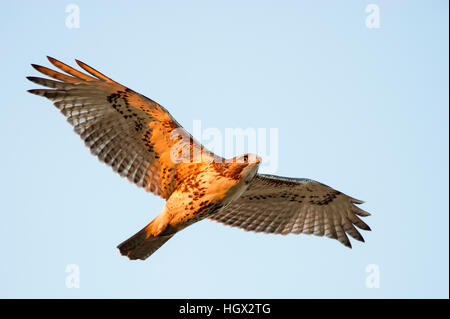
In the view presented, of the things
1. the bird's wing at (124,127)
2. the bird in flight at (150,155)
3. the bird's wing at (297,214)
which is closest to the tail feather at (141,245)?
the bird in flight at (150,155)

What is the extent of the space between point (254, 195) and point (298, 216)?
0.95 meters

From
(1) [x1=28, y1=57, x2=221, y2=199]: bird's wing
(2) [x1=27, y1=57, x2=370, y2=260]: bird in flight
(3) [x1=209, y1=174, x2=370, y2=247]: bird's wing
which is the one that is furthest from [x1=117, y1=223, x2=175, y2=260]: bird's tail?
(3) [x1=209, y1=174, x2=370, y2=247]: bird's wing

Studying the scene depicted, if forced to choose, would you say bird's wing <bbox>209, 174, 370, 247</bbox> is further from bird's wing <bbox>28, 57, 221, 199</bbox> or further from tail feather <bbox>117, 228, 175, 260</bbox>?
bird's wing <bbox>28, 57, 221, 199</bbox>

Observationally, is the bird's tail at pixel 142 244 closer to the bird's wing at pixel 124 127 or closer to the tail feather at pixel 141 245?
the tail feather at pixel 141 245

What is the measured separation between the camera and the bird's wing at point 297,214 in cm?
1216

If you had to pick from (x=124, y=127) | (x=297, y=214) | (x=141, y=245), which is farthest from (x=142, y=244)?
(x=297, y=214)

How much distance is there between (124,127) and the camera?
10883 mm

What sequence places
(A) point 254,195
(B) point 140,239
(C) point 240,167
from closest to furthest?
(C) point 240,167 < (B) point 140,239 < (A) point 254,195

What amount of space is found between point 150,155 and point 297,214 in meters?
2.99

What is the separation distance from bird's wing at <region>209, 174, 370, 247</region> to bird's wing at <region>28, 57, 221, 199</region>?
5.82 ft

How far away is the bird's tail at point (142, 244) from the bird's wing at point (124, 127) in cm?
65
